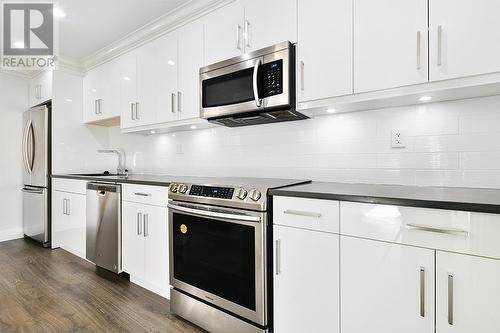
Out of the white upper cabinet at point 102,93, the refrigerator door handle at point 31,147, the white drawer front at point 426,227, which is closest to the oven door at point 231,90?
the white drawer front at point 426,227

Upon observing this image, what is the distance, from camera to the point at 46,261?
9.91 feet

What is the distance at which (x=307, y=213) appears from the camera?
54.6 inches

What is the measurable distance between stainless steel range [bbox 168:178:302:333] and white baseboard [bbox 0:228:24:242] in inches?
132

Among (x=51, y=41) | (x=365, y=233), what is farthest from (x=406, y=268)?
(x=51, y=41)

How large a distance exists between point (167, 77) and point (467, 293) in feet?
8.33

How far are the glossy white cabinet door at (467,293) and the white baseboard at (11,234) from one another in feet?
16.3

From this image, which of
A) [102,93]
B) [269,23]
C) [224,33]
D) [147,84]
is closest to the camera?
[269,23]

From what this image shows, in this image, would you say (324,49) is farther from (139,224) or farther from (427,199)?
(139,224)

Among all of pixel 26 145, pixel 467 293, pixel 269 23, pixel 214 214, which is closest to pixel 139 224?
pixel 214 214

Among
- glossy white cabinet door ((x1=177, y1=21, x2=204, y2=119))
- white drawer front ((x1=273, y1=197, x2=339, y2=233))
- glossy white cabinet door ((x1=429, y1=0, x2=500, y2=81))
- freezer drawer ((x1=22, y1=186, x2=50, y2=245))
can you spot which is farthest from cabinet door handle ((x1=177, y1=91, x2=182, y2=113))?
freezer drawer ((x1=22, y1=186, x2=50, y2=245))

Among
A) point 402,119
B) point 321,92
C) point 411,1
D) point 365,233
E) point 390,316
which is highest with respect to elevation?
point 411,1

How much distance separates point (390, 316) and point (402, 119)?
1.12m

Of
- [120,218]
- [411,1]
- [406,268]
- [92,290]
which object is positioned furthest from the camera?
[120,218]

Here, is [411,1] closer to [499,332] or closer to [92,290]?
[499,332]
